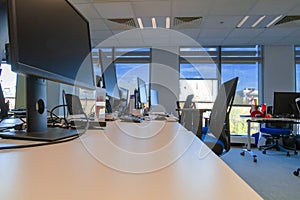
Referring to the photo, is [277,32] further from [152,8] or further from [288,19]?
[152,8]

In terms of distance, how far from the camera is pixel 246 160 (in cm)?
410

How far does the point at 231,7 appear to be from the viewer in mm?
3676

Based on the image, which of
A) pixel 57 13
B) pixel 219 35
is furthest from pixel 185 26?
pixel 57 13

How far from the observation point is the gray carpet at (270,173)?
255cm

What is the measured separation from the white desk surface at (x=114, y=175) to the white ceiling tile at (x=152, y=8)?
3.33m

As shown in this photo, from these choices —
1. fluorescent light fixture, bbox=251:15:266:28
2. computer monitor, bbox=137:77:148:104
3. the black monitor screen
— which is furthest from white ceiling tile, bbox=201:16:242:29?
the black monitor screen

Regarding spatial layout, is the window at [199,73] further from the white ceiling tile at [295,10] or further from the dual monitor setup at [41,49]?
the dual monitor setup at [41,49]

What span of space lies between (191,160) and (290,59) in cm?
643

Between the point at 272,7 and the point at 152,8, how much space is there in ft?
6.48

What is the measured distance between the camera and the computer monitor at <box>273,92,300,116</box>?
3.87m

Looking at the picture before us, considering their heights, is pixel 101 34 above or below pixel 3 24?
above

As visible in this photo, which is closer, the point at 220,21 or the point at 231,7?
the point at 231,7

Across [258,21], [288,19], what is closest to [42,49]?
[258,21]

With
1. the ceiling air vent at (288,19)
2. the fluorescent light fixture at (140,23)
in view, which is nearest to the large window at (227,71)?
the ceiling air vent at (288,19)
